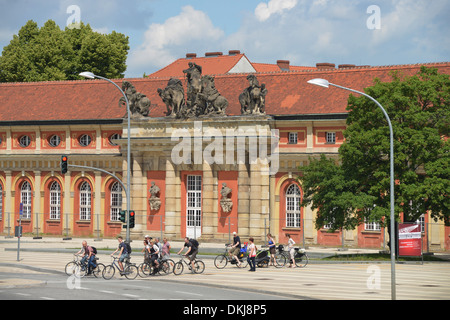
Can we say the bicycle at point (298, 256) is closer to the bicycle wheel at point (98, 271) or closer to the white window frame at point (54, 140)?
the bicycle wheel at point (98, 271)

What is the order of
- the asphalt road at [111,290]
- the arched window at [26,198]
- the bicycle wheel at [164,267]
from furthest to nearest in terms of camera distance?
the arched window at [26,198] → the bicycle wheel at [164,267] → the asphalt road at [111,290]

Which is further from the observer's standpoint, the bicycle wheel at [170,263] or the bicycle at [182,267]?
the bicycle wheel at [170,263]

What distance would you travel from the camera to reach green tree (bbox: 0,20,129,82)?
3068 inches

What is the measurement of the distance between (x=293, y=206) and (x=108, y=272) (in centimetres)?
2271

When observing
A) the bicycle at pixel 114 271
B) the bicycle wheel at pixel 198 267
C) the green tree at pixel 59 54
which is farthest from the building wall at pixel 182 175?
the bicycle at pixel 114 271

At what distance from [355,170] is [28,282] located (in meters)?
19.1

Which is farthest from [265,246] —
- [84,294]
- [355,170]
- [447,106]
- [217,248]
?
[84,294]

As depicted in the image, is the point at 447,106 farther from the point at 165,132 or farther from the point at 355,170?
the point at 165,132

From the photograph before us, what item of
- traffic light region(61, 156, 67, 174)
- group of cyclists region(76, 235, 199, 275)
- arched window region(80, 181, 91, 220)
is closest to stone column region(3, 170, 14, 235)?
arched window region(80, 181, 91, 220)

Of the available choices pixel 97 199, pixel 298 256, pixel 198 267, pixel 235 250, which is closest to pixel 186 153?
pixel 97 199

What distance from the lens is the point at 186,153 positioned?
5859 cm

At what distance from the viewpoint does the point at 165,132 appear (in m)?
59.2

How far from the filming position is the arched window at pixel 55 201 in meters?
64.9

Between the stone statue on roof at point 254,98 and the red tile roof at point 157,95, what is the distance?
1688mm
